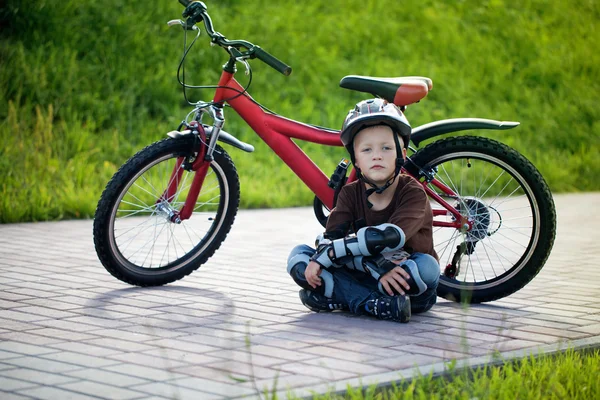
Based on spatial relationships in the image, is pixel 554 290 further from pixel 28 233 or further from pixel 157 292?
pixel 28 233

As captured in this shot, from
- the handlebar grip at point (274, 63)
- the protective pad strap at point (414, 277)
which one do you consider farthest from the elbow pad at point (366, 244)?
the handlebar grip at point (274, 63)

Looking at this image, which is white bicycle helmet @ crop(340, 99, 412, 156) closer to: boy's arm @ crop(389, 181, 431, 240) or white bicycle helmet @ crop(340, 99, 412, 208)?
white bicycle helmet @ crop(340, 99, 412, 208)

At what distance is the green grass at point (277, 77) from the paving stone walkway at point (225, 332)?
3.94 meters

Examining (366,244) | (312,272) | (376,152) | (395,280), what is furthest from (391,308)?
(376,152)

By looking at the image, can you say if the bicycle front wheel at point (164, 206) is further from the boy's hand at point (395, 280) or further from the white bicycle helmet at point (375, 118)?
the boy's hand at point (395, 280)

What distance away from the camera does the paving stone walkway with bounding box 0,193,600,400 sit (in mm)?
3928

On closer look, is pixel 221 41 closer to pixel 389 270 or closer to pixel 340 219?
pixel 340 219

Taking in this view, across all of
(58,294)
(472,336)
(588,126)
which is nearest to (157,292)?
(58,294)

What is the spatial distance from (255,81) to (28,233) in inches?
274

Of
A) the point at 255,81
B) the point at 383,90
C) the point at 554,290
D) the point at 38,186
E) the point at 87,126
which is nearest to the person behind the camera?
the point at 383,90

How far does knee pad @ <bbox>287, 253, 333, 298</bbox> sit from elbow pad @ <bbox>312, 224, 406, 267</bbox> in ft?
0.44

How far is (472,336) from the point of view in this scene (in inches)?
192

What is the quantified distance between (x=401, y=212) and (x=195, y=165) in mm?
1528

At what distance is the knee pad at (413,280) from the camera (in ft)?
17.0
